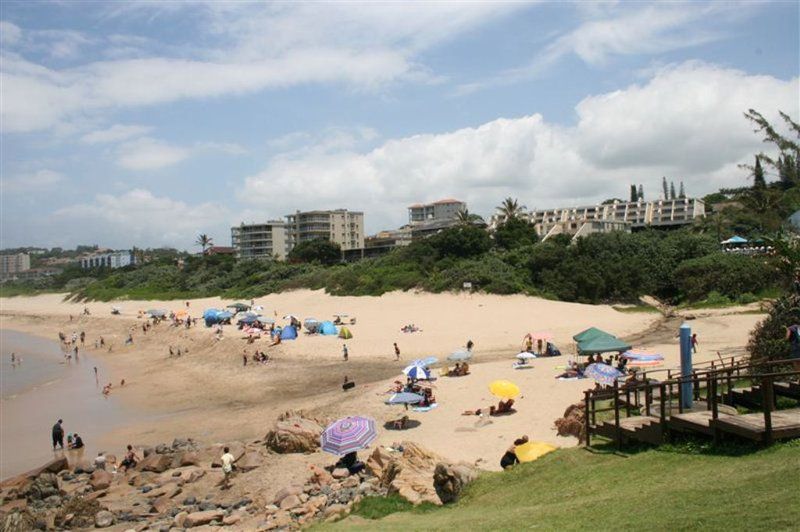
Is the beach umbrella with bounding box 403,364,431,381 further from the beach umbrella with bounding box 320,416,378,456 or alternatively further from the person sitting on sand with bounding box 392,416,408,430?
the beach umbrella with bounding box 320,416,378,456

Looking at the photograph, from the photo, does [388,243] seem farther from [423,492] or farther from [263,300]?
[423,492]

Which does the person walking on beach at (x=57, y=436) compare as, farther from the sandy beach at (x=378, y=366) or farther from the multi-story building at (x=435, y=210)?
the multi-story building at (x=435, y=210)

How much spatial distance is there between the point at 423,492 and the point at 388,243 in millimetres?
111708

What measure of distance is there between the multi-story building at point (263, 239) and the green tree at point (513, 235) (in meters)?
59.8

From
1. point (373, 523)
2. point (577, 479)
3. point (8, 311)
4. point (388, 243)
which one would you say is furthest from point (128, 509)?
point (388, 243)

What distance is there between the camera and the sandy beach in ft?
63.9

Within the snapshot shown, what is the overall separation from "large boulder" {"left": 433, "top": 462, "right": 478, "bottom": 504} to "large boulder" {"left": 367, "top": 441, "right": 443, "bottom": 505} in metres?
0.18

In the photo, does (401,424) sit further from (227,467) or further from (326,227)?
(326,227)

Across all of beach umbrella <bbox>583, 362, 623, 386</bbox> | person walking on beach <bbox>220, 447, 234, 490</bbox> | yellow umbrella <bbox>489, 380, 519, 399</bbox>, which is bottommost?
person walking on beach <bbox>220, 447, 234, 490</bbox>

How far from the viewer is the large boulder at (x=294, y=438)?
18000mm

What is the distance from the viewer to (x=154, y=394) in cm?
3012

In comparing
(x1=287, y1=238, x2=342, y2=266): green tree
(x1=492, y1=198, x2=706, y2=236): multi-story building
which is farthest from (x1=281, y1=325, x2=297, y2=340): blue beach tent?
(x1=492, y1=198, x2=706, y2=236): multi-story building

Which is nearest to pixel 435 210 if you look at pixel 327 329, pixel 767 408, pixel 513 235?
pixel 513 235

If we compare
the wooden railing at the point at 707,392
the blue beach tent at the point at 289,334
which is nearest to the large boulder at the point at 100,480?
the wooden railing at the point at 707,392
